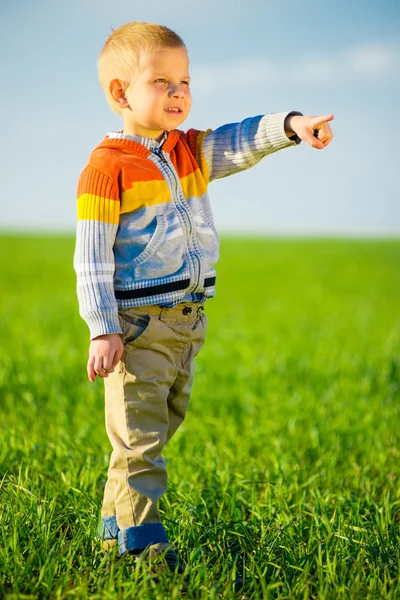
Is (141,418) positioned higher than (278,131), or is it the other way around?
(278,131)

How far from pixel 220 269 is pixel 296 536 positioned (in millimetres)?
18079

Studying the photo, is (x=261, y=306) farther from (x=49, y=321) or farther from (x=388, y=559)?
(x=388, y=559)

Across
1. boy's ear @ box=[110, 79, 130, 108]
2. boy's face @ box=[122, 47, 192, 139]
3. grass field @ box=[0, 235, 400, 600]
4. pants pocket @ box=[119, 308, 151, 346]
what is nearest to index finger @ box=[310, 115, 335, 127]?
boy's face @ box=[122, 47, 192, 139]

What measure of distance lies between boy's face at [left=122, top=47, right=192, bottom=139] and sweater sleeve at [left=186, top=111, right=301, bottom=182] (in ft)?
0.85

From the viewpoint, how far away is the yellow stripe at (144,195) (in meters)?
2.76

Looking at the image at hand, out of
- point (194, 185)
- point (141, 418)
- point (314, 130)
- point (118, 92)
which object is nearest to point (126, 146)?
point (118, 92)

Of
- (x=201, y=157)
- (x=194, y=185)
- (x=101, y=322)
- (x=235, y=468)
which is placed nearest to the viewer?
(x=101, y=322)

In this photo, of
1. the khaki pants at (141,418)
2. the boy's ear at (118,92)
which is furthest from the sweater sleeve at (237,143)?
the khaki pants at (141,418)

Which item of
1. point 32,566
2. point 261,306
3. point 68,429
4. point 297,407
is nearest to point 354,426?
point 297,407

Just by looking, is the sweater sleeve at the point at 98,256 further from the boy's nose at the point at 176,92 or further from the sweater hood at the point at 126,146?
the boy's nose at the point at 176,92

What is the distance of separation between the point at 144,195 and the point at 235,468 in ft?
6.31

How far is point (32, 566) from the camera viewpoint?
270 centimetres

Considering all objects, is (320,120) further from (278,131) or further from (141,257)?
(141,257)

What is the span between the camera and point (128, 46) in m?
2.78
